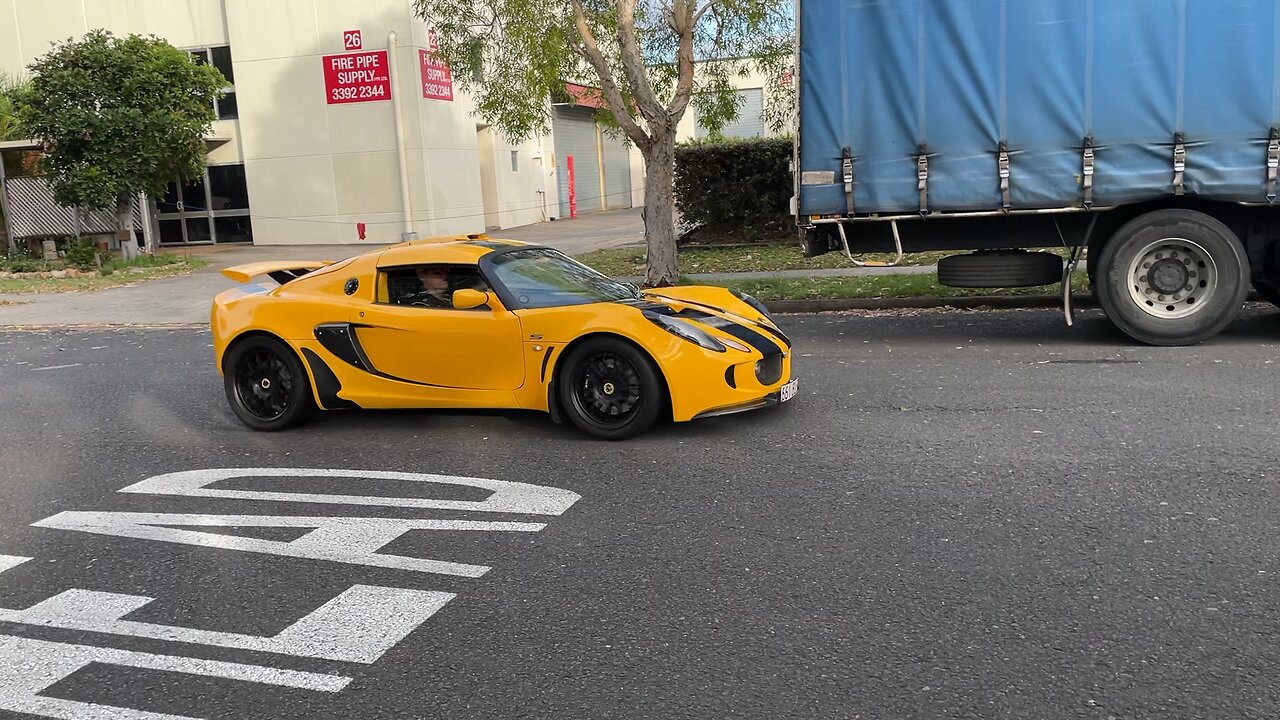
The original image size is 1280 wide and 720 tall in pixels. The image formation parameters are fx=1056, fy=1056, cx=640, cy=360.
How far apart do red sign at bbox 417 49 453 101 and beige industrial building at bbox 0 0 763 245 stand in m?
0.05

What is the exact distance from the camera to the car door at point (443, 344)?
21.8ft

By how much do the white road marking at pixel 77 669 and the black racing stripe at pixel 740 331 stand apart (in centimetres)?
362

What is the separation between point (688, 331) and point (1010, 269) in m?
4.16

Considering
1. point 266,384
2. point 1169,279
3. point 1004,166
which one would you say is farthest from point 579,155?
point 266,384

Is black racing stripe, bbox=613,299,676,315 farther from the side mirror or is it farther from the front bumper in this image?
the side mirror

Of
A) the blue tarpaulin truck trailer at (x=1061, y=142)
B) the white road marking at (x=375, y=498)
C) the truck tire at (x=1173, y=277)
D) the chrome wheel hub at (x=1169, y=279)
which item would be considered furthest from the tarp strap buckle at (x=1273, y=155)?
the white road marking at (x=375, y=498)

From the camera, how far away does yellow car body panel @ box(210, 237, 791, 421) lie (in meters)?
6.32

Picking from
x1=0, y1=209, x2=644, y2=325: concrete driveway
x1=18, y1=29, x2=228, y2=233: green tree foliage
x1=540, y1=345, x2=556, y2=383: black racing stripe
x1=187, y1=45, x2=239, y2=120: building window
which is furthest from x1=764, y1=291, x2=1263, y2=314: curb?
x1=187, y1=45, x2=239, y2=120: building window

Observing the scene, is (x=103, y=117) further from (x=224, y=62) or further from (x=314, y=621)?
(x=314, y=621)

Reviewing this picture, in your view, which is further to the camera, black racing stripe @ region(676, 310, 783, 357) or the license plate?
the license plate

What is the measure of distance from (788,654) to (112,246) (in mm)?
24843

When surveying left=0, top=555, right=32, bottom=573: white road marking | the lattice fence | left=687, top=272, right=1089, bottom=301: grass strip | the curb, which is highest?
the lattice fence

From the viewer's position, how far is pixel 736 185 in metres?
18.8

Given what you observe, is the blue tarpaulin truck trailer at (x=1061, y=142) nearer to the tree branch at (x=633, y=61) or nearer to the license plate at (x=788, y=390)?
the license plate at (x=788, y=390)
